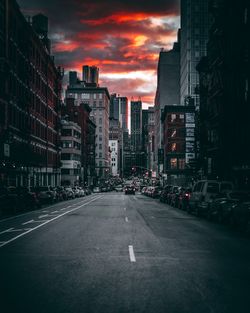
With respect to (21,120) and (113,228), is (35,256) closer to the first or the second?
(113,228)

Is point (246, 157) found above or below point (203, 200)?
above

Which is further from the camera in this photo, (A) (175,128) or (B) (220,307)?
(A) (175,128)

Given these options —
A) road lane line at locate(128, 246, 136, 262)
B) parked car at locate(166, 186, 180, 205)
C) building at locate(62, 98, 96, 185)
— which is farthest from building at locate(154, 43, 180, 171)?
road lane line at locate(128, 246, 136, 262)

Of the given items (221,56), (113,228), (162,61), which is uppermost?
(162,61)

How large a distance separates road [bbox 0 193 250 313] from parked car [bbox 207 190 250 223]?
495 centimetres

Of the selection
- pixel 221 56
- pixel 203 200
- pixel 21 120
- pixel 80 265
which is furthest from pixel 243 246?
pixel 21 120

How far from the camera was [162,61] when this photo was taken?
150 metres

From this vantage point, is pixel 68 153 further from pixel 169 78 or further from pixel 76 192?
pixel 169 78

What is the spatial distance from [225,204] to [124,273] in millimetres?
14413

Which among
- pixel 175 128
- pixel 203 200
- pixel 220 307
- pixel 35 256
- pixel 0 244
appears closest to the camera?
pixel 220 307

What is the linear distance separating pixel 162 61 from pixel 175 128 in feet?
142

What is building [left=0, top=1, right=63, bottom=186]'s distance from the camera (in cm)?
4840

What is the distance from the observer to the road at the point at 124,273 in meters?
7.73

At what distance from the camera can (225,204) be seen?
2395cm
